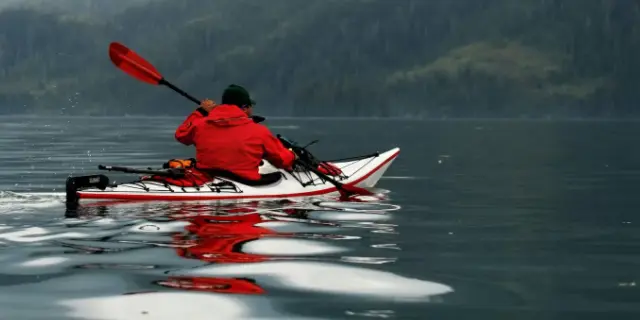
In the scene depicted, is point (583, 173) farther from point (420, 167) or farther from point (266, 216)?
point (266, 216)

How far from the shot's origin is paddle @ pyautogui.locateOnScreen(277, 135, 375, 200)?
78.6 feet

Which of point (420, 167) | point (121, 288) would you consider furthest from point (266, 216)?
point (420, 167)

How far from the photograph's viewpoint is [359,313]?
11062 mm

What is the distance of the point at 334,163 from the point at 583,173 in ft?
45.8

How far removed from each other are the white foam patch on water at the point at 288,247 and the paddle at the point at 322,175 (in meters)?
7.25

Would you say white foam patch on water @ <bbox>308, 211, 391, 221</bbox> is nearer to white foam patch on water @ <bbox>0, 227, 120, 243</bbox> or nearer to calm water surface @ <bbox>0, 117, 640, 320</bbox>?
calm water surface @ <bbox>0, 117, 640, 320</bbox>

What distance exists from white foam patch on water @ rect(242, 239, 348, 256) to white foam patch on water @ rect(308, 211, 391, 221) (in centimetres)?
365

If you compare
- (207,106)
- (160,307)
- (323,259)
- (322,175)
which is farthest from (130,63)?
(160,307)

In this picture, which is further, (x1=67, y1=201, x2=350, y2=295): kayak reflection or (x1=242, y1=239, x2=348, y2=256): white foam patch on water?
(x1=242, y1=239, x2=348, y2=256): white foam patch on water

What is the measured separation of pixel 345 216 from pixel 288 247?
5015 millimetres

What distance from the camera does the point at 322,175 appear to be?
2464 cm

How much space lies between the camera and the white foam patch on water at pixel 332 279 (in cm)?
1231

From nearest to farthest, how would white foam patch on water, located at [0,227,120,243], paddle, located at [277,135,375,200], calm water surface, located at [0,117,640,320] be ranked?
1. calm water surface, located at [0,117,640,320]
2. white foam patch on water, located at [0,227,120,243]
3. paddle, located at [277,135,375,200]

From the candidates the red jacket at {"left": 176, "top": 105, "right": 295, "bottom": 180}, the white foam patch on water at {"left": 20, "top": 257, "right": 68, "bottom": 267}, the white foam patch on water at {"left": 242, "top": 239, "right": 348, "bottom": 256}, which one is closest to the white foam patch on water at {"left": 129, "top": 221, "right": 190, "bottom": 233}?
the white foam patch on water at {"left": 242, "top": 239, "right": 348, "bottom": 256}
